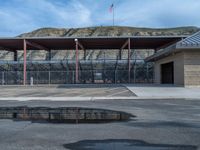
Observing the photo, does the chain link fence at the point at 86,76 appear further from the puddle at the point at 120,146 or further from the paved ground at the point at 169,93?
the puddle at the point at 120,146

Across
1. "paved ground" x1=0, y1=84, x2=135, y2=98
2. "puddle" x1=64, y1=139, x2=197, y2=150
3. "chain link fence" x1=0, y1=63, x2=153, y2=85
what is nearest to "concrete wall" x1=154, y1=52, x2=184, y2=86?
"paved ground" x1=0, y1=84, x2=135, y2=98

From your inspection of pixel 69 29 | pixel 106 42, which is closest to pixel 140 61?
pixel 106 42

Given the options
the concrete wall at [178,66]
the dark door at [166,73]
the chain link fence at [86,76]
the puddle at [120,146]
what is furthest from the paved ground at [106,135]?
the chain link fence at [86,76]

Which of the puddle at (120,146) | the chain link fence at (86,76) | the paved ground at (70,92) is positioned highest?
the chain link fence at (86,76)

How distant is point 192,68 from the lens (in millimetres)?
25688

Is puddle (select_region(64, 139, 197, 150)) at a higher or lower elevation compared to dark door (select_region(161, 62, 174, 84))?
lower

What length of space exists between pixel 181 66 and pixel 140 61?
18.0 metres

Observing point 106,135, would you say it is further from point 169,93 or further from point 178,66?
point 178,66

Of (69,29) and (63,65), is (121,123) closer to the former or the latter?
(63,65)

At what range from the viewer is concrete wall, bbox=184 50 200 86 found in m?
25.5

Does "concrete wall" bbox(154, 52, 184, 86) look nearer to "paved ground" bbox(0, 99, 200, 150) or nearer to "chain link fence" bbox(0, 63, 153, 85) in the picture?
"chain link fence" bbox(0, 63, 153, 85)

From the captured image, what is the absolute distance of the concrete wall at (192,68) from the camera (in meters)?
25.5

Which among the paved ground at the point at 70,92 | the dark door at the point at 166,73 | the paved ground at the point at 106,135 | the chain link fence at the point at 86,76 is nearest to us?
the paved ground at the point at 106,135

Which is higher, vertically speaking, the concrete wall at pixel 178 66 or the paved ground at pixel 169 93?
the concrete wall at pixel 178 66
